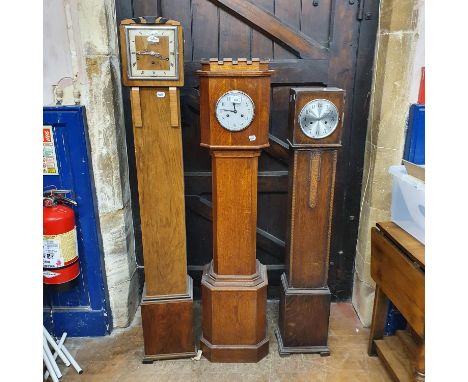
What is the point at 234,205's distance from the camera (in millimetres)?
1874

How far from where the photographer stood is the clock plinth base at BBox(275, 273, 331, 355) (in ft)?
6.66

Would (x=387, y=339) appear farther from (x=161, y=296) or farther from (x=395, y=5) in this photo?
(x=395, y=5)

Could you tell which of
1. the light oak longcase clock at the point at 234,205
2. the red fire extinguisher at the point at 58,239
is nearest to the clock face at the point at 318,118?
the light oak longcase clock at the point at 234,205

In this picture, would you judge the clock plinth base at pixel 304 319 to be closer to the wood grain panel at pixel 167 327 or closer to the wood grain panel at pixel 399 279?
the wood grain panel at pixel 399 279

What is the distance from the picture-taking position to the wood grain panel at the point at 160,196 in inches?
70.3

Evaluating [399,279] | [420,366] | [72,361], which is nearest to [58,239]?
[72,361]

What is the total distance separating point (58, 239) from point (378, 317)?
5.64 ft

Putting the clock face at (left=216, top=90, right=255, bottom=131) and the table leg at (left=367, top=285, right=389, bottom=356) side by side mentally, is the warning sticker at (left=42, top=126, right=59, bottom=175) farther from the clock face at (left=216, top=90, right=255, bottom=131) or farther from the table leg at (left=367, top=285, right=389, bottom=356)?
the table leg at (left=367, top=285, right=389, bottom=356)

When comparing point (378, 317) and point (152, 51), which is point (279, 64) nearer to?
point (152, 51)

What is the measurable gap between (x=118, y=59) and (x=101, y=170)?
1.93 ft

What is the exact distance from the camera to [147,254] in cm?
197

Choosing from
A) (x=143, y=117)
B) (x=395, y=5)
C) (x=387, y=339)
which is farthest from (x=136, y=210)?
(x=395, y=5)

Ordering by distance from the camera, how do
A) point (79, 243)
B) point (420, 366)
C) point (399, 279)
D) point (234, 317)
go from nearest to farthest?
point (420, 366)
point (399, 279)
point (234, 317)
point (79, 243)

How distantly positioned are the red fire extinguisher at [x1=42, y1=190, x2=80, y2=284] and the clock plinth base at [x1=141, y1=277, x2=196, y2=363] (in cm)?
43
